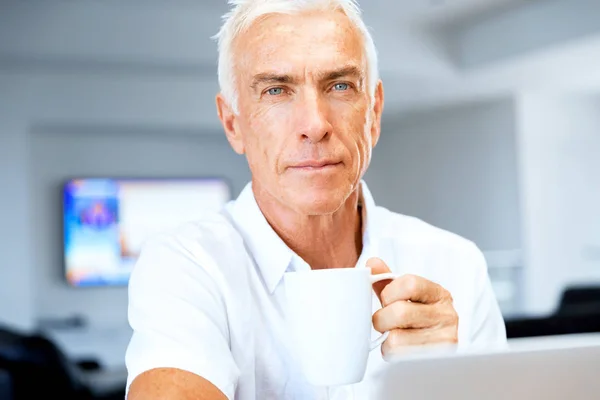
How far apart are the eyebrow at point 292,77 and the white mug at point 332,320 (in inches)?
13.9

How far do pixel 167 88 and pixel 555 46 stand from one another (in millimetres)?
2689

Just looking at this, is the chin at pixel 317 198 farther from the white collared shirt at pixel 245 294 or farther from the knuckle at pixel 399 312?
the knuckle at pixel 399 312

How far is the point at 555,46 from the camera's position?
5.25m

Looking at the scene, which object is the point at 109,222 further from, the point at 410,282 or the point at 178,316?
the point at 410,282

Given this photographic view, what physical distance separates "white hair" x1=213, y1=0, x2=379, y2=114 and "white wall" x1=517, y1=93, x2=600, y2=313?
18.7 ft

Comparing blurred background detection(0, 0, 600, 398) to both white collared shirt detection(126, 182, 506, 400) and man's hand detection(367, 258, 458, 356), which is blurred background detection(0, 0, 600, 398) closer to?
white collared shirt detection(126, 182, 506, 400)

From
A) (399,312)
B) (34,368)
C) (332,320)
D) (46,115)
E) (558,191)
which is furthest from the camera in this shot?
(558,191)

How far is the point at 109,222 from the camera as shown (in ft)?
23.2

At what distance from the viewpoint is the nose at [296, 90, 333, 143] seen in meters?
0.95

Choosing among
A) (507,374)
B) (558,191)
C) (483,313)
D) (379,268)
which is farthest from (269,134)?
(558,191)

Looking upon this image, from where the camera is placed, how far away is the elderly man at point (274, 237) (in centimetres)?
85

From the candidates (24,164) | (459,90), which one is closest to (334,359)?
Answer: (24,164)

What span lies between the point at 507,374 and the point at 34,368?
2566 millimetres

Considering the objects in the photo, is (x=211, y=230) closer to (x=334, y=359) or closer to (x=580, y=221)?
(x=334, y=359)
